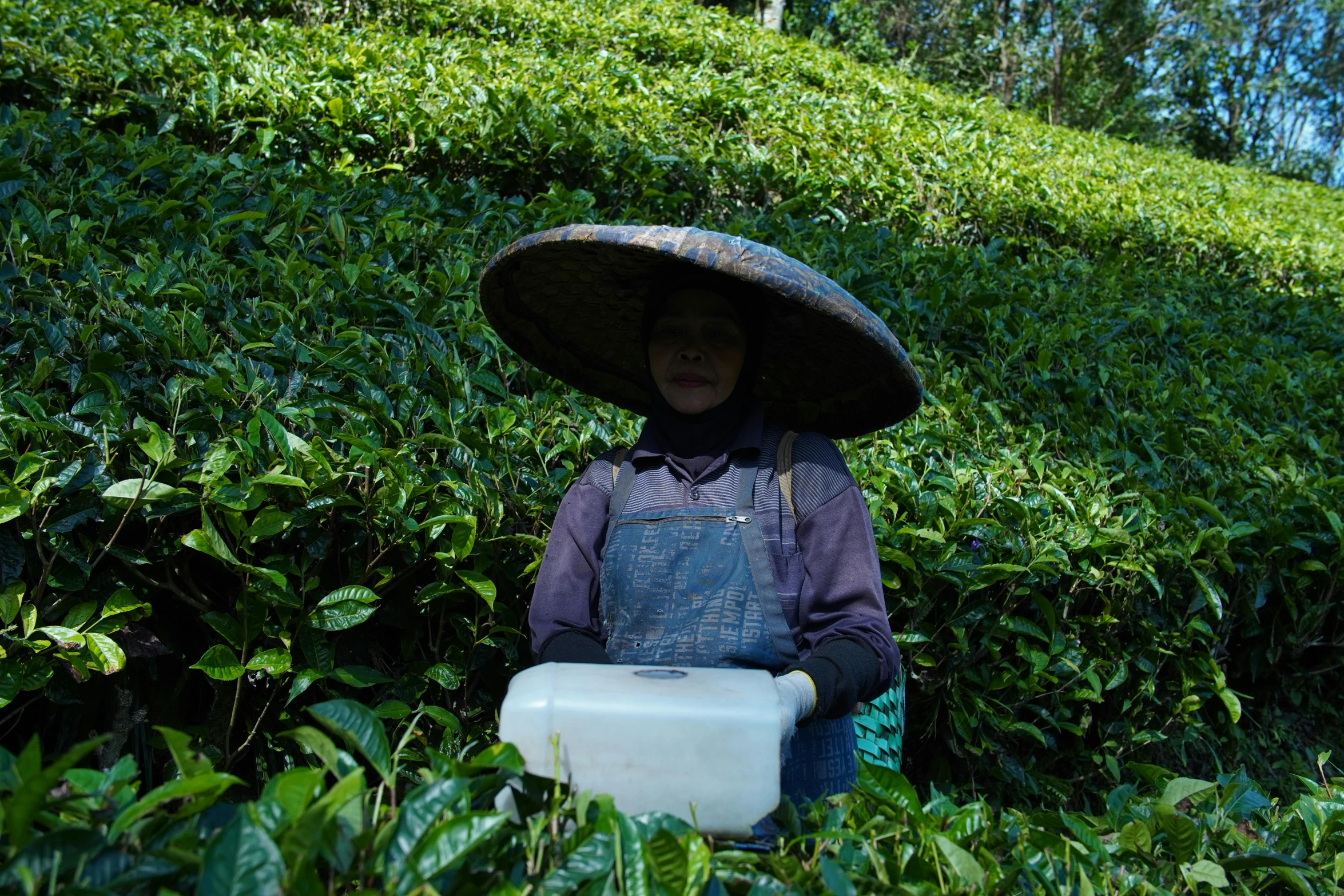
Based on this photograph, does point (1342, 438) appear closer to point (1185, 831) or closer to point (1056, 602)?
point (1056, 602)

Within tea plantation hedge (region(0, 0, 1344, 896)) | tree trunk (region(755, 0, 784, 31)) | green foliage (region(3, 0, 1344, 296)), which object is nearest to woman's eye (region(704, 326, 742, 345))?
tea plantation hedge (region(0, 0, 1344, 896))

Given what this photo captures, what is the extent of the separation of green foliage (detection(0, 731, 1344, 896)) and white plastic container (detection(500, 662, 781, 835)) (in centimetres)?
5

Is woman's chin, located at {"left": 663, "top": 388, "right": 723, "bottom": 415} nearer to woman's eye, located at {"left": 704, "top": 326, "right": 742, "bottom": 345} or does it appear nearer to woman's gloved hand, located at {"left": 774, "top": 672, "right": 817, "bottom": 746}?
woman's eye, located at {"left": 704, "top": 326, "right": 742, "bottom": 345}

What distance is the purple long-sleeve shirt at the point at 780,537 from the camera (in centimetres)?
186

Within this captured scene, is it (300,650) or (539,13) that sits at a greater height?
(539,13)

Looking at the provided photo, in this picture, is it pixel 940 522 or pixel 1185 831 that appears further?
pixel 940 522

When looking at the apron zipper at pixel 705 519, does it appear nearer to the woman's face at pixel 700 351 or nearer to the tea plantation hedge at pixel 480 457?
the woman's face at pixel 700 351

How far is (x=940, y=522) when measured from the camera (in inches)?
101

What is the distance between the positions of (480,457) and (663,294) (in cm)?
56

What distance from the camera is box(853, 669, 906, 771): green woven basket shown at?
2.12m

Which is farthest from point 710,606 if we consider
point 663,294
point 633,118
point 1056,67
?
point 1056,67

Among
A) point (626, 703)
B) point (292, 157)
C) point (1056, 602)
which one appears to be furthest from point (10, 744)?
point (292, 157)

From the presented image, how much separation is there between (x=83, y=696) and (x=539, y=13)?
5862 mm

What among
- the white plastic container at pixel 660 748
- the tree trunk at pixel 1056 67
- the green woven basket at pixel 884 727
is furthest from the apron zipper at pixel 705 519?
the tree trunk at pixel 1056 67
